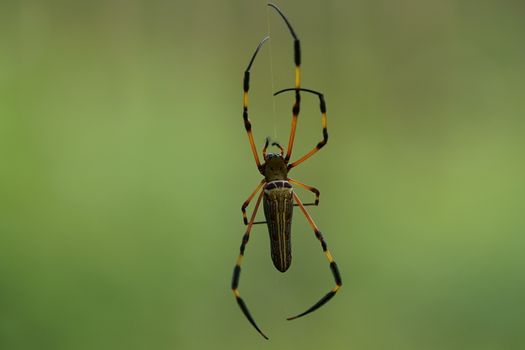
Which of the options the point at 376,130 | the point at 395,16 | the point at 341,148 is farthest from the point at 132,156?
the point at 395,16

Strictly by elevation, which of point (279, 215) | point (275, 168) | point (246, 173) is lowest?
point (279, 215)

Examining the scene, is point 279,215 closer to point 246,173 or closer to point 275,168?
point 275,168

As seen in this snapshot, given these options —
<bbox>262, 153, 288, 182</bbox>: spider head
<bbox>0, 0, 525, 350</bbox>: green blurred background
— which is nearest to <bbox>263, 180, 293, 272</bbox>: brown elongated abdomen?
<bbox>262, 153, 288, 182</bbox>: spider head

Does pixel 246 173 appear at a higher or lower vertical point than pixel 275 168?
higher

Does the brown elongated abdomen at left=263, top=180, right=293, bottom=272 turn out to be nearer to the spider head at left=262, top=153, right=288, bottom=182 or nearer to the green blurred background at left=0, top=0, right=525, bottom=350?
the spider head at left=262, top=153, right=288, bottom=182

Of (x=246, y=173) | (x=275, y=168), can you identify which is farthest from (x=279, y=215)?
(x=246, y=173)

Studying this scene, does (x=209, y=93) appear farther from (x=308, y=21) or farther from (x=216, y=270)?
(x=216, y=270)
